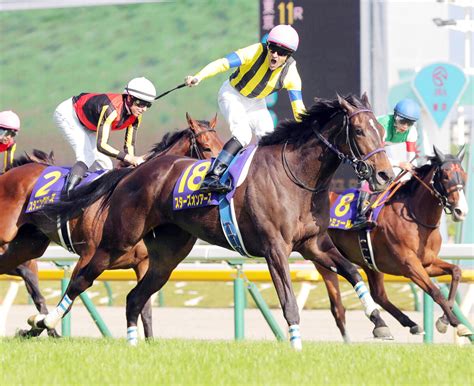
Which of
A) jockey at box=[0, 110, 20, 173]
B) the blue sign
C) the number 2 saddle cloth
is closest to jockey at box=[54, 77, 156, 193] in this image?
jockey at box=[0, 110, 20, 173]

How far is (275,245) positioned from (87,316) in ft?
19.3

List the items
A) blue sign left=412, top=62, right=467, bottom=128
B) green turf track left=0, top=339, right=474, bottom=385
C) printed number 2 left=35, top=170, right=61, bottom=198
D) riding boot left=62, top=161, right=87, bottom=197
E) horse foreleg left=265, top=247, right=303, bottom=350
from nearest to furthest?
green turf track left=0, top=339, right=474, bottom=385, horse foreleg left=265, top=247, right=303, bottom=350, riding boot left=62, top=161, right=87, bottom=197, printed number 2 left=35, top=170, right=61, bottom=198, blue sign left=412, top=62, right=467, bottom=128

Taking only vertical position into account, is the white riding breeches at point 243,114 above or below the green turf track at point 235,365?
above

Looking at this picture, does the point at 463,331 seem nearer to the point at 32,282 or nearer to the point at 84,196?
the point at 84,196

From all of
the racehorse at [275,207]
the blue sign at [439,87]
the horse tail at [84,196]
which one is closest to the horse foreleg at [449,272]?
the racehorse at [275,207]

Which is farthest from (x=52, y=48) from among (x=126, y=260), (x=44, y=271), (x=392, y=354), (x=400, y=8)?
(x=392, y=354)

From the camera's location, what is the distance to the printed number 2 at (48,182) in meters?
7.82

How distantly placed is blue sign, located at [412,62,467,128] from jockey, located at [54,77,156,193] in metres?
5.94

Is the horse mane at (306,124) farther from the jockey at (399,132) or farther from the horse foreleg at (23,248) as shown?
the horse foreleg at (23,248)

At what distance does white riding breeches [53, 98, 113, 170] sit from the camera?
26.2 ft

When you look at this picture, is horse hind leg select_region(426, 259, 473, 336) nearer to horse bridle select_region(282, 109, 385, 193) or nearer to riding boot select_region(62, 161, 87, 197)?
horse bridle select_region(282, 109, 385, 193)

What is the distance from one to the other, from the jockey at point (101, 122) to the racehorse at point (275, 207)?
18.2 inches

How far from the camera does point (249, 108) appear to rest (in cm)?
713

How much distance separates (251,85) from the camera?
704 centimetres
